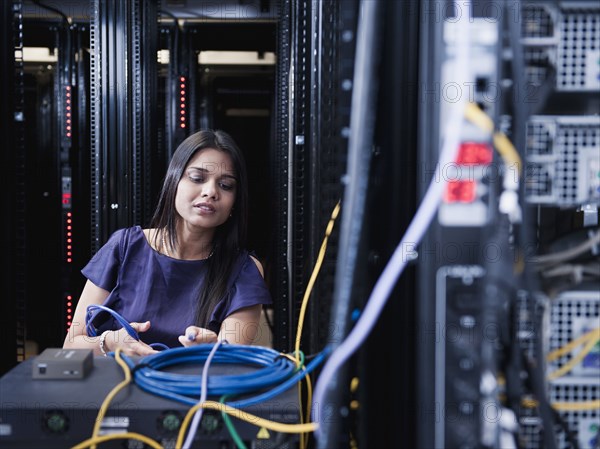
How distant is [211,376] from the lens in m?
0.77

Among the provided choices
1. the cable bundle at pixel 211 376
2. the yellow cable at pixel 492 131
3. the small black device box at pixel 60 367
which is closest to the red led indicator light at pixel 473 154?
the yellow cable at pixel 492 131

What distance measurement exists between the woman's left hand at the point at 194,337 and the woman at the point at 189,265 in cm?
16

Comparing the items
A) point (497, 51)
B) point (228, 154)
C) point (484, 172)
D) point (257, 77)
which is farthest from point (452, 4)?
point (257, 77)

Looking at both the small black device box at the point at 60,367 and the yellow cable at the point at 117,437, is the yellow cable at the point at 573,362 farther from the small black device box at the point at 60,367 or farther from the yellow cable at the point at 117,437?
the small black device box at the point at 60,367

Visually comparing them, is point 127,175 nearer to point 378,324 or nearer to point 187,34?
point 187,34

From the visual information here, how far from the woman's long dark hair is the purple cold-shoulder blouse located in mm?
29

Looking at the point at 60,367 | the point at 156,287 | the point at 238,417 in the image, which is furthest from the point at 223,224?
the point at 238,417

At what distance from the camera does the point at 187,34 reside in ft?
12.8

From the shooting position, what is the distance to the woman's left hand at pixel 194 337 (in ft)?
3.80

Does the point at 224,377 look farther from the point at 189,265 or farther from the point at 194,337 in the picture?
the point at 189,265

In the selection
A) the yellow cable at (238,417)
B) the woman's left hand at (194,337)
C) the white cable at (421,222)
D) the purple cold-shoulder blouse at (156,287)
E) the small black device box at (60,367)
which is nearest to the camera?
the white cable at (421,222)

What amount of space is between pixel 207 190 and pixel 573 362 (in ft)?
3.51

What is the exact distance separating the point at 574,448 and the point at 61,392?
2.27ft

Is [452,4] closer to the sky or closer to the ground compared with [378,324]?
closer to the sky
